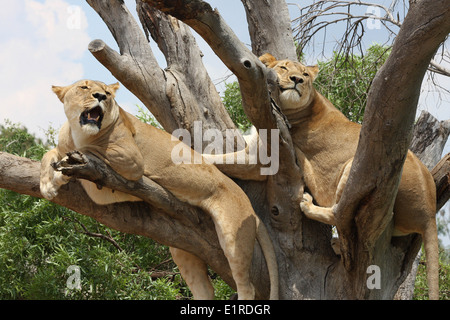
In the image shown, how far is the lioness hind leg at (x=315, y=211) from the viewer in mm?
4766

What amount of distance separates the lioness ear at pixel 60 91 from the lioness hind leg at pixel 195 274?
171 centimetres

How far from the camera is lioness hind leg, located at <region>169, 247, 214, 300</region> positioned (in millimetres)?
5297

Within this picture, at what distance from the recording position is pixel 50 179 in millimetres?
4594

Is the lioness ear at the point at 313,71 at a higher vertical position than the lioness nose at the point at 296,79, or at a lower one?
higher

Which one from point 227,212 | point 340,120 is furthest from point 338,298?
point 340,120

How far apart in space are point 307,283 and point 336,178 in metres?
0.94

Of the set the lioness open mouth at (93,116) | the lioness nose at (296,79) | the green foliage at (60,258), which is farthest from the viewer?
the green foliage at (60,258)

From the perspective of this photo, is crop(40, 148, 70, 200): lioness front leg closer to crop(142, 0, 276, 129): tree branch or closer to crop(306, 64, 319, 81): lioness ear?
crop(142, 0, 276, 129): tree branch

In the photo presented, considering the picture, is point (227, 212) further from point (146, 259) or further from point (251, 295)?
point (146, 259)

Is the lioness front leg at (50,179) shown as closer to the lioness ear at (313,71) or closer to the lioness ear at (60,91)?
the lioness ear at (60,91)

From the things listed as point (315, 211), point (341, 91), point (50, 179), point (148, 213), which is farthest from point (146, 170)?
point (341, 91)

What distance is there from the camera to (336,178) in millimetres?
Result: 4930

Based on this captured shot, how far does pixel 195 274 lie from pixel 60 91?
1994 millimetres

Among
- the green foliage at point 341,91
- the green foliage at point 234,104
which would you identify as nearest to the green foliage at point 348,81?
the green foliage at point 341,91
